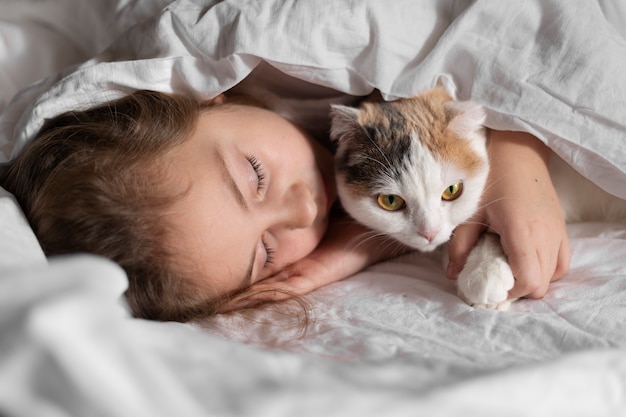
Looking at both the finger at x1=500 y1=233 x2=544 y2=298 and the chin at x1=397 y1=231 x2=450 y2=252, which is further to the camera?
the chin at x1=397 y1=231 x2=450 y2=252

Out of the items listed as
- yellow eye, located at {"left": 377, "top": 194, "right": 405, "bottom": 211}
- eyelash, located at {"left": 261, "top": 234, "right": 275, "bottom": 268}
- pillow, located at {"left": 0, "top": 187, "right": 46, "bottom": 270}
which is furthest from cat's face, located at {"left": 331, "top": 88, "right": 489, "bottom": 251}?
pillow, located at {"left": 0, "top": 187, "right": 46, "bottom": 270}

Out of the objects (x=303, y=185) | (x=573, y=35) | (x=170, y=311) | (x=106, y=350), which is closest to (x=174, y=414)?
(x=106, y=350)

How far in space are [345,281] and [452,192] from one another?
289mm

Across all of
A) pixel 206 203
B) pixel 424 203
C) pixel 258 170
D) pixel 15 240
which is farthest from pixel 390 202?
pixel 15 240

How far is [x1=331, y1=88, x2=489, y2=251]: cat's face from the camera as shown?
44.9 inches

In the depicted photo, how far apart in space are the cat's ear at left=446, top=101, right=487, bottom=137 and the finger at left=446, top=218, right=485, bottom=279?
7.7 inches

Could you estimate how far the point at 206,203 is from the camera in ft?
3.36

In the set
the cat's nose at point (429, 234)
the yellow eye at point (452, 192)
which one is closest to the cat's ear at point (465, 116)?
the yellow eye at point (452, 192)

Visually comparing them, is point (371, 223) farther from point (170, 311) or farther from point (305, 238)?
point (170, 311)

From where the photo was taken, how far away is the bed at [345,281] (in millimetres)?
593

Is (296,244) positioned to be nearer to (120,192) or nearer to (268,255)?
(268,255)

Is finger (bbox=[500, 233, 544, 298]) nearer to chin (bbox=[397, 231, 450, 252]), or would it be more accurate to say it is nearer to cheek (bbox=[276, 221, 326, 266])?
chin (bbox=[397, 231, 450, 252])

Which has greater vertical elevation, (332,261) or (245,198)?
(245,198)

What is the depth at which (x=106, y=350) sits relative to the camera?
59 cm
